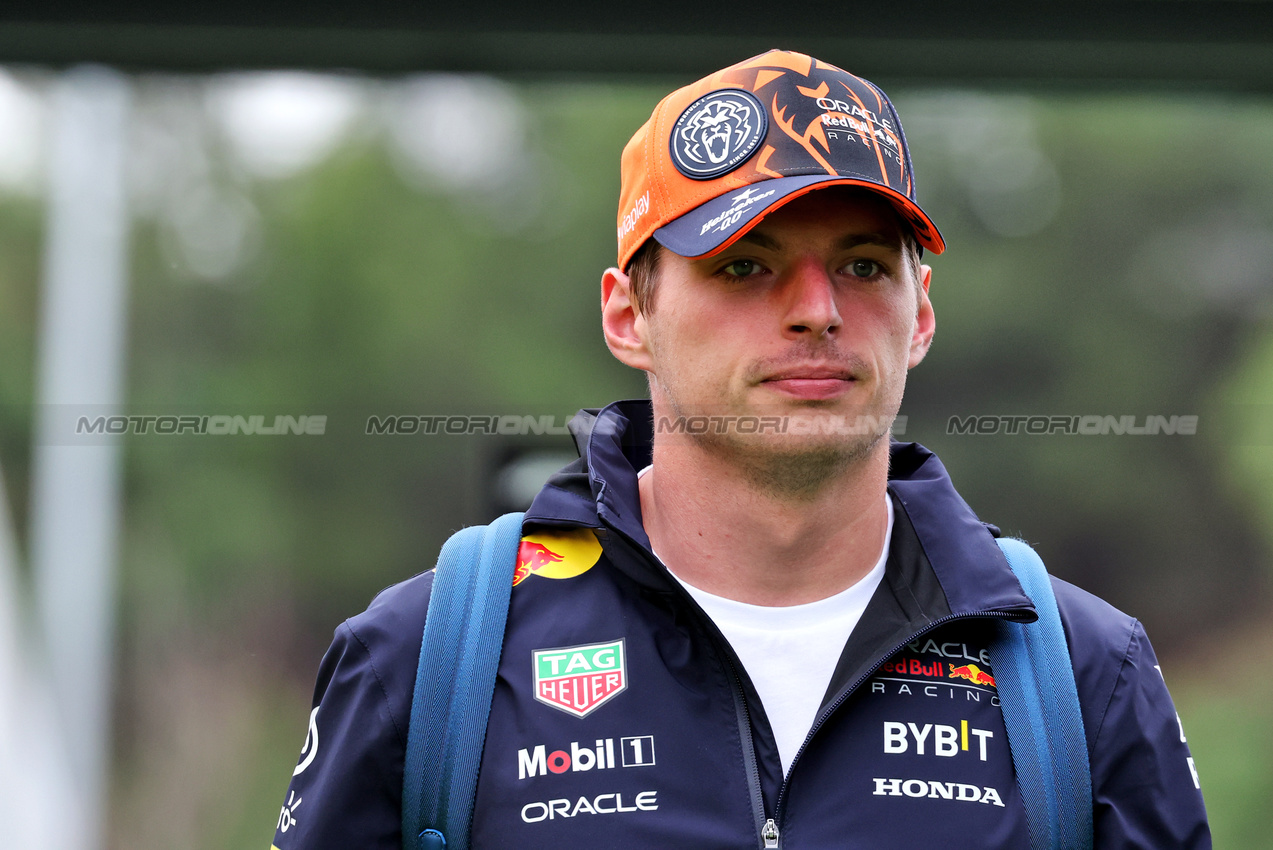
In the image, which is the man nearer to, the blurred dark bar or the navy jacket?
the navy jacket

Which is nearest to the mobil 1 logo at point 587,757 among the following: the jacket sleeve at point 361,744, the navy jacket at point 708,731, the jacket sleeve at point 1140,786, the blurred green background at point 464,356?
the navy jacket at point 708,731

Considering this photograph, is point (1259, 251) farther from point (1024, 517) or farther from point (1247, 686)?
point (1247, 686)

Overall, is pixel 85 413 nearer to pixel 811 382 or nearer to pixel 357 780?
pixel 357 780

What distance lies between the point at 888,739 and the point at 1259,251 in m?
2.71

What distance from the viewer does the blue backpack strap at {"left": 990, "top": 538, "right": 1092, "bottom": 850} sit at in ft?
4.58

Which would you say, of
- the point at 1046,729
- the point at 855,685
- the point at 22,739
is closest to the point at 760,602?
the point at 855,685

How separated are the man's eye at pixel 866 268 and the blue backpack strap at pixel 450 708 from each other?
2.42 ft

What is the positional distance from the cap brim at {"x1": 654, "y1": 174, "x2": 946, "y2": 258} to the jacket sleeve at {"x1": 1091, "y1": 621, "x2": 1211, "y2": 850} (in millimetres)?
764

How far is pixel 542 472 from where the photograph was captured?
3.32m

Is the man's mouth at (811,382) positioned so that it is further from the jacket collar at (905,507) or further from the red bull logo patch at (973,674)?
the red bull logo patch at (973,674)

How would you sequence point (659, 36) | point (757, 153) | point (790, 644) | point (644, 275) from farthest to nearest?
point (659, 36)
point (644, 275)
point (757, 153)
point (790, 644)

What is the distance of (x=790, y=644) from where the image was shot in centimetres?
155

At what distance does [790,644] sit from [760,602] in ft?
0.31

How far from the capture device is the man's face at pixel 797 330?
1.56 meters
